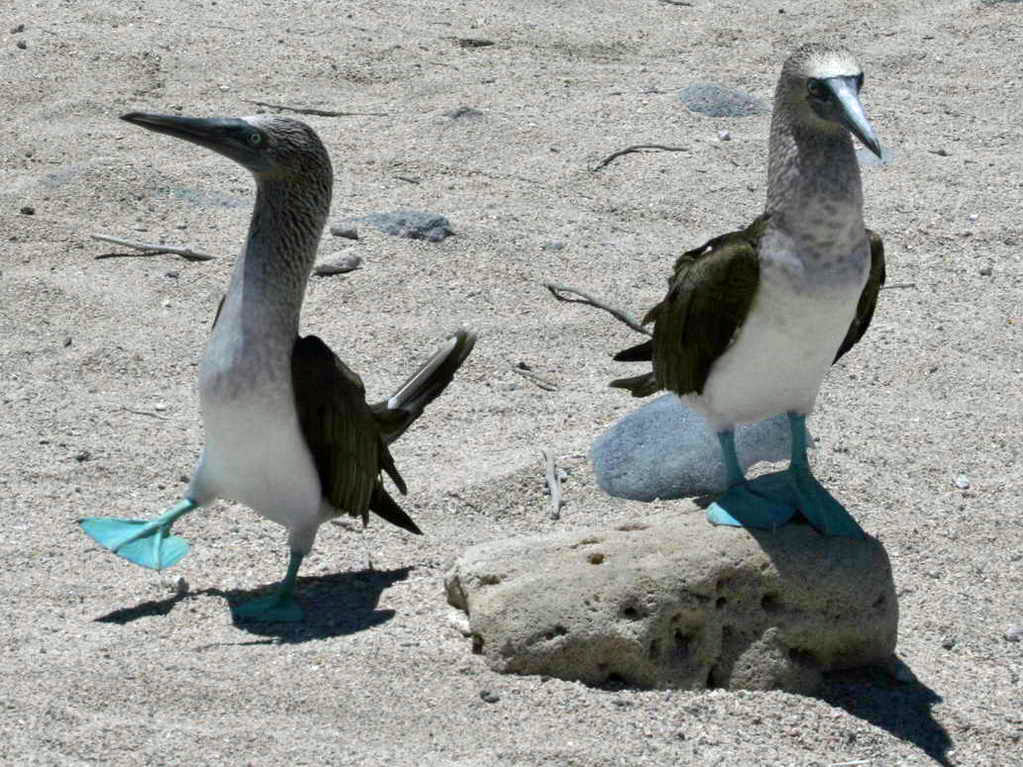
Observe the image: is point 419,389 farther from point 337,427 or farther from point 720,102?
point 720,102

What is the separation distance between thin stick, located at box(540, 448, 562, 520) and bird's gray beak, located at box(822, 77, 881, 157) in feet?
5.59

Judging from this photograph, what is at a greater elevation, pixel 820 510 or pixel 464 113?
pixel 820 510

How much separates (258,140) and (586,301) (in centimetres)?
260

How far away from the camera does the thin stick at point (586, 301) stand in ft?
21.9

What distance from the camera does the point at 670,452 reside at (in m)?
5.46

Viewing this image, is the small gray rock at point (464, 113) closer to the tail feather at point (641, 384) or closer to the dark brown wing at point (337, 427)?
the tail feather at point (641, 384)

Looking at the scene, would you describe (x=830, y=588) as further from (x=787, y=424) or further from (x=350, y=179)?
(x=350, y=179)

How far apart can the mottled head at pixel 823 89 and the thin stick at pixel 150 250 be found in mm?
3315

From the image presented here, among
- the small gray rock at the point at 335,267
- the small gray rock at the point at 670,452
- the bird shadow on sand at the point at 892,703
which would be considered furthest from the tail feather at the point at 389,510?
the small gray rock at the point at 335,267

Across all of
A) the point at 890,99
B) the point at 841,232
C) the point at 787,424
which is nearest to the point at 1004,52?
the point at 890,99

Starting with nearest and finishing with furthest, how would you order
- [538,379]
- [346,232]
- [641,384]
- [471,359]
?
[641,384] < [538,379] < [471,359] < [346,232]

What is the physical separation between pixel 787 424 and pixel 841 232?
59.0 inches

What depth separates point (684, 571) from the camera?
170 inches

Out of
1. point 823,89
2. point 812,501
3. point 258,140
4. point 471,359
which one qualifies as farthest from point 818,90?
point 471,359
